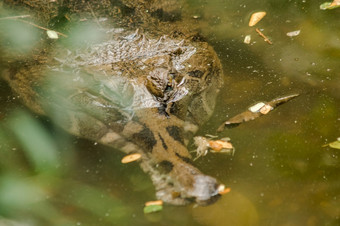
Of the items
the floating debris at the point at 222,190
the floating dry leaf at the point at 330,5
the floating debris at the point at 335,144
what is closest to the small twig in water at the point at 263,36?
the floating dry leaf at the point at 330,5

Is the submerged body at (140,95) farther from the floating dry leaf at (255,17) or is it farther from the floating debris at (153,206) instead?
the floating dry leaf at (255,17)

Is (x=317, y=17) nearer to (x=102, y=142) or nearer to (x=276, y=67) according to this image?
(x=276, y=67)

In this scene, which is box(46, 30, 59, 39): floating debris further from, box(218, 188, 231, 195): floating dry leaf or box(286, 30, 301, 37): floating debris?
box(218, 188, 231, 195): floating dry leaf

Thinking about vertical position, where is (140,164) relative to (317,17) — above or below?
below

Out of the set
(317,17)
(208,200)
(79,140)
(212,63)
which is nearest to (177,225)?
(208,200)

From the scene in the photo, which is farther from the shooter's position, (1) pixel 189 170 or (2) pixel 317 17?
(2) pixel 317 17

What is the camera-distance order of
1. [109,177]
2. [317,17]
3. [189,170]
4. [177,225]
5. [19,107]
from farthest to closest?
[317,17] → [19,107] → [109,177] → [189,170] → [177,225]

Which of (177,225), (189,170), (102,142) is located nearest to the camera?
(177,225)
